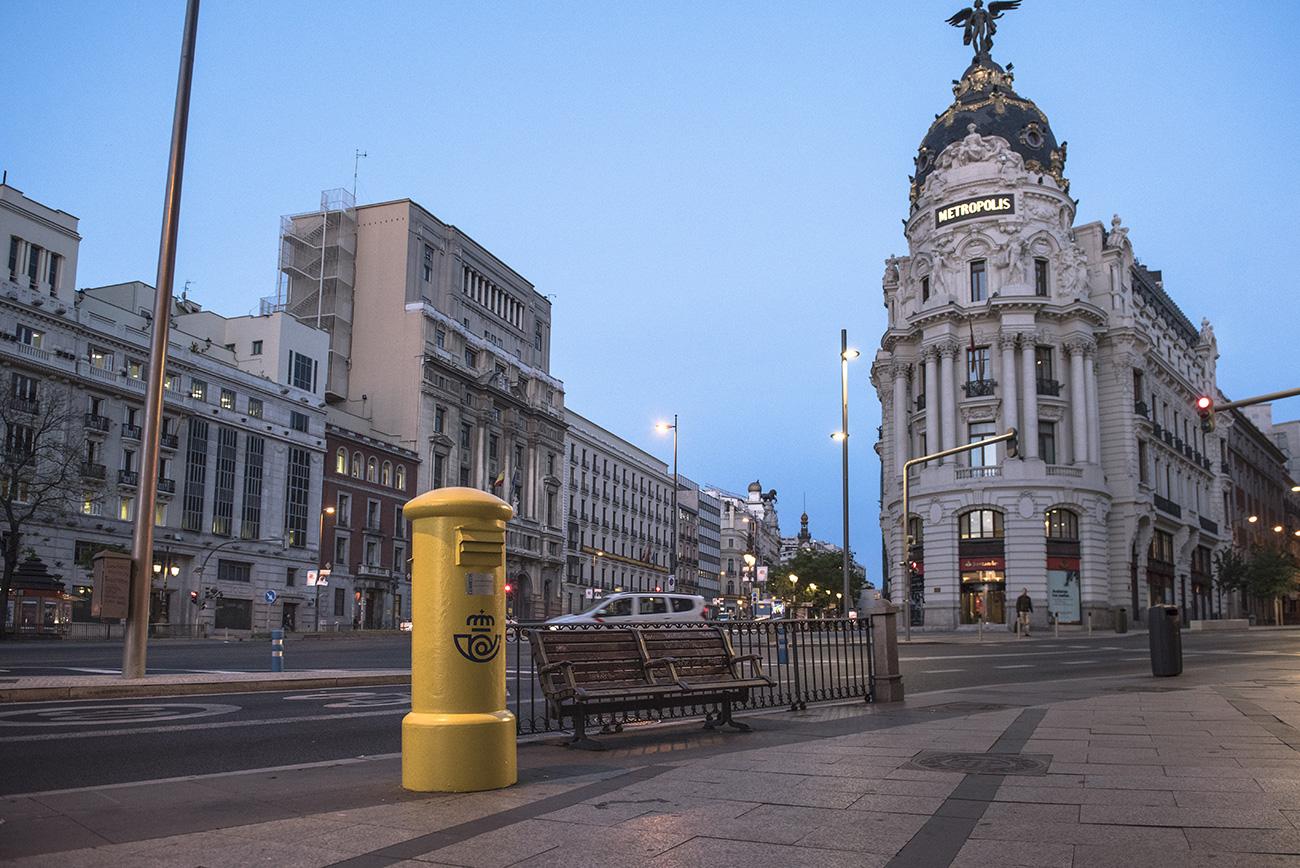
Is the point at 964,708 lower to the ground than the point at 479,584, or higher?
lower

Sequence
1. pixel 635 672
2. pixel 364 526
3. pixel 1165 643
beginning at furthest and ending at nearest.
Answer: pixel 364 526 → pixel 1165 643 → pixel 635 672

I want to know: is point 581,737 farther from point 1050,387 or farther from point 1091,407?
point 1091,407

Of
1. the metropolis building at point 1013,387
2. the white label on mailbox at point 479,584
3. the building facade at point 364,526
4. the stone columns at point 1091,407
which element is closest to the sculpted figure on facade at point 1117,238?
the metropolis building at point 1013,387

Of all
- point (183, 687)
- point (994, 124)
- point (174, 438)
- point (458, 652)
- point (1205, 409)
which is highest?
point (994, 124)

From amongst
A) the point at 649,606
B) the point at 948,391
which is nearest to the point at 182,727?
the point at 649,606

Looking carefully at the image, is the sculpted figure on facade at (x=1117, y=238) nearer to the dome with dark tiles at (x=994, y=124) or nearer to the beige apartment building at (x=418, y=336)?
the dome with dark tiles at (x=994, y=124)

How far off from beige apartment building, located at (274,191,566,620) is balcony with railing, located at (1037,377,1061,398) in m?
34.9

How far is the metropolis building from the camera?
5641 centimetres

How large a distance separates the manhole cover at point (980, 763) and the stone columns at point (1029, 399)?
169ft

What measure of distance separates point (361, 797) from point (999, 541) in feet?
176

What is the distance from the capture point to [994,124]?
6153 cm

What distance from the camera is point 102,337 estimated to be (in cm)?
5366

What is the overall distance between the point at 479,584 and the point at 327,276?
248 feet

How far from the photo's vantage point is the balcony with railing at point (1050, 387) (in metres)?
58.5
